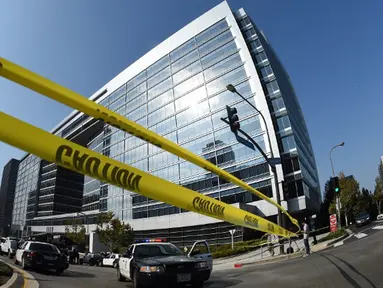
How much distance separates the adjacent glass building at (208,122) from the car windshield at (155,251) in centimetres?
3205

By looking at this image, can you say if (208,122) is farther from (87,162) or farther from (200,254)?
(87,162)

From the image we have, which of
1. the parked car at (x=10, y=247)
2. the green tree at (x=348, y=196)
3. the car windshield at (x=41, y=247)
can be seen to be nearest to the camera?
the car windshield at (x=41, y=247)

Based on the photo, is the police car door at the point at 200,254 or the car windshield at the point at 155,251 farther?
the police car door at the point at 200,254

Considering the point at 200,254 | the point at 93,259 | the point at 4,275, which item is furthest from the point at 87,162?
the point at 93,259

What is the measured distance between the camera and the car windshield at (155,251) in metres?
7.79

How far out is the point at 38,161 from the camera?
119188 millimetres

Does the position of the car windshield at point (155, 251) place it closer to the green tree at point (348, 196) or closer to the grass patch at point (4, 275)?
the grass patch at point (4, 275)

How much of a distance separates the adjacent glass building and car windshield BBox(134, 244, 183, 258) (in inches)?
1262

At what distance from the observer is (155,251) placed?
7.96 m

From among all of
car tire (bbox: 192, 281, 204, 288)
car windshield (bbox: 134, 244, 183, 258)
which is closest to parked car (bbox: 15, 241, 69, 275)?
car windshield (bbox: 134, 244, 183, 258)

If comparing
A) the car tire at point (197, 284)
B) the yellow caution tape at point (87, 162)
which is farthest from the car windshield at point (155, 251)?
the yellow caution tape at point (87, 162)

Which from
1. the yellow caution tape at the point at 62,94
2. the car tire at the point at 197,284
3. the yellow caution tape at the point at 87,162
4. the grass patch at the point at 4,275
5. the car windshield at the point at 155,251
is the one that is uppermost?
the yellow caution tape at the point at 62,94

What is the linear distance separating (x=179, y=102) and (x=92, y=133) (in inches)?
1677

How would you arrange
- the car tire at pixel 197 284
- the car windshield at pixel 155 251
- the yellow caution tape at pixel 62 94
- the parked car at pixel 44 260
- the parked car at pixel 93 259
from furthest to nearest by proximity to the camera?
the parked car at pixel 93 259 → the parked car at pixel 44 260 → the car windshield at pixel 155 251 → the car tire at pixel 197 284 → the yellow caution tape at pixel 62 94
